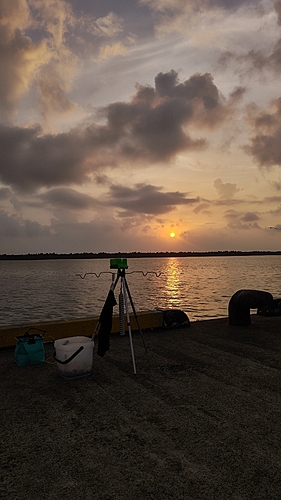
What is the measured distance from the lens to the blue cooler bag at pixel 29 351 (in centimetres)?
587

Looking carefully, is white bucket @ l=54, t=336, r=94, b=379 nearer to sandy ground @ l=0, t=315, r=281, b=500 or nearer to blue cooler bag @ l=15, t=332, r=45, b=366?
sandy ground @ l=0, t=315, r=281, b=500

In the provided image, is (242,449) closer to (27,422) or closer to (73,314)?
(27,422)

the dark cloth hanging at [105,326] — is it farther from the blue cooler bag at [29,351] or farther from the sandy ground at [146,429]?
the blue cooler bag at [29,351]

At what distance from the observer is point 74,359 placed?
5.14m

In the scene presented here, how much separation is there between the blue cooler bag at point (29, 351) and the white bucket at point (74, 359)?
82 cm

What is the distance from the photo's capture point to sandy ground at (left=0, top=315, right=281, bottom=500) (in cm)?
282

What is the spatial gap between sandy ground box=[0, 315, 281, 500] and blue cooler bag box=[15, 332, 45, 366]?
15cm

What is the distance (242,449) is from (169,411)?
1009 mm

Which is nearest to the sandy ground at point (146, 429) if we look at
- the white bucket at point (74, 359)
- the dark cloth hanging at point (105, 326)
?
the white bucket at point (74, 359)

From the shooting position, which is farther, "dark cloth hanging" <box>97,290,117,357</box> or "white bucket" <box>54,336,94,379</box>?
"dark cloth hanging" <box>97,290,117,357</box>

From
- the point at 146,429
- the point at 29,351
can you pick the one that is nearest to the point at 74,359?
the point at 29,351

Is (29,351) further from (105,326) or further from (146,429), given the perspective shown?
(146,429)

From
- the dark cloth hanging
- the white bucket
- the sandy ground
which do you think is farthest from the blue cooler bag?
the dark cloth hanging

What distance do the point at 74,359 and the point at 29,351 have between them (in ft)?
3.89
